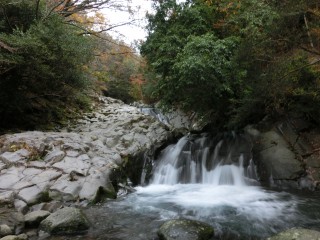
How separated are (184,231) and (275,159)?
464cm

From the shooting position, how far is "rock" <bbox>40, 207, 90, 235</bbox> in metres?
4.88

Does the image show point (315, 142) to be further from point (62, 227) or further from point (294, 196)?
point (62, 227)

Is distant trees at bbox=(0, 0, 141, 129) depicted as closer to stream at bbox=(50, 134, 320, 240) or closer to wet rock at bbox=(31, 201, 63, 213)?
wet rock at bbox=(31, 201, 63, 213)

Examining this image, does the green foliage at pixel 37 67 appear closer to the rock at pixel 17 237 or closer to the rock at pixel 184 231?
the rock at pixel 17 237

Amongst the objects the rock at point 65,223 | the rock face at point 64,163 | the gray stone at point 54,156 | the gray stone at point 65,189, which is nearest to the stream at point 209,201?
the rock at point 65,223

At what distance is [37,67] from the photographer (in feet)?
27.1

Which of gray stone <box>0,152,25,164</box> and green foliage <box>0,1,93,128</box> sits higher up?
green foliage <box>0,1,93,128</box>

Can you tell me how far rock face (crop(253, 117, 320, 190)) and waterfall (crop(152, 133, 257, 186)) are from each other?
408 millimetres

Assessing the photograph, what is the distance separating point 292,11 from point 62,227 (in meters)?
6.34

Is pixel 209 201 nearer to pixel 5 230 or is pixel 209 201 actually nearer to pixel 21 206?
pixel 21 206

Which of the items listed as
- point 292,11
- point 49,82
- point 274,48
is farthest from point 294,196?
point 49,82

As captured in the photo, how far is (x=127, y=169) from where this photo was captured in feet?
27.6

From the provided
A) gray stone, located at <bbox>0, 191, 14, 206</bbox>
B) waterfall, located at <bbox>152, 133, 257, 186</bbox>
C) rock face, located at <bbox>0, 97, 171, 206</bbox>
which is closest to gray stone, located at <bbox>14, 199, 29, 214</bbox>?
rock face, located at <bbox>0, 97, 171, 206</bbox>

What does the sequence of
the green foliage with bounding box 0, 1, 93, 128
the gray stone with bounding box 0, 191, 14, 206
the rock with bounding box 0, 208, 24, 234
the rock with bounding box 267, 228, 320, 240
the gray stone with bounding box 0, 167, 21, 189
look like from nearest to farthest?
the rock with bounding box 267, 228, 320, 240, the rock with bounding box 0, 208, 24, 234, the gray stone with bounding box 0, 191, 14, 206, the gray stone with bounding box 0, 167, 21, 189, the green foliage with bounding box 0, 1, 93, 128
